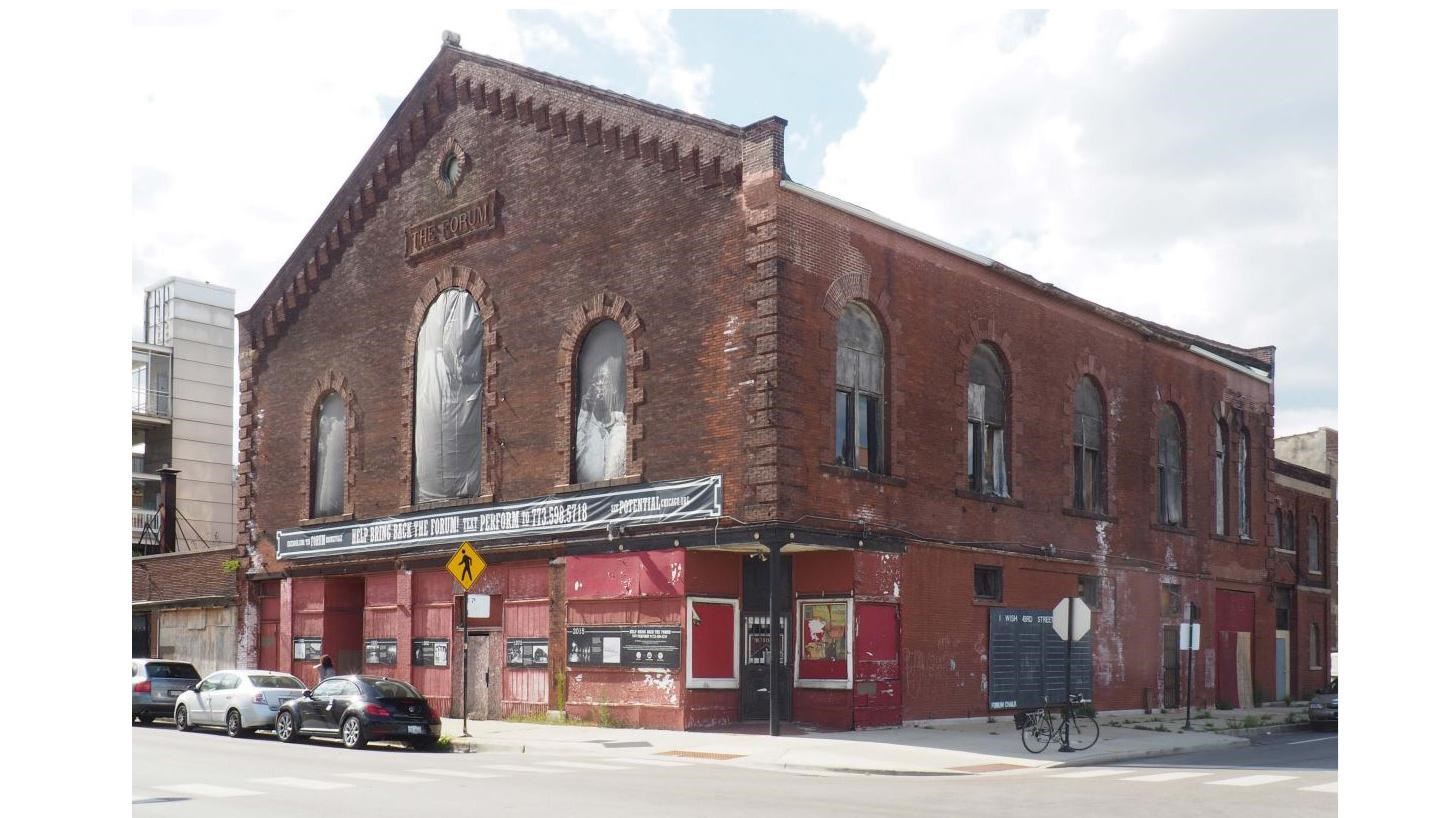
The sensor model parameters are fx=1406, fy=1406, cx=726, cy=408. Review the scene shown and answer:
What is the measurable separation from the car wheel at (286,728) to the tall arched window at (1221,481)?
26075 mm

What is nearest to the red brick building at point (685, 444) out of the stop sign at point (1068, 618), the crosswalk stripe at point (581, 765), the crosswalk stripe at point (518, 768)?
the stop sign at point (1068, 618)

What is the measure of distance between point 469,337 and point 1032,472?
518 inches

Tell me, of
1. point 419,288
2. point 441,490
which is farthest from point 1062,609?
point 419,288

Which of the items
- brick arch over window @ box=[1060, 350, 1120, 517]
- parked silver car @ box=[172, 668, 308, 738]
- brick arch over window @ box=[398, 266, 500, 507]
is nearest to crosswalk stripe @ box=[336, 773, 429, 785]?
parked silver car @ box=[172, 668, 308, 738]

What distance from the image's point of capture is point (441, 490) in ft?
106

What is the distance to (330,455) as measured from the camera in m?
35.7

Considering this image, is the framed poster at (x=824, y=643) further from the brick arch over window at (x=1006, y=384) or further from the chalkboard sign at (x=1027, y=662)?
the chalkboard sign at (x=1027, y=662)

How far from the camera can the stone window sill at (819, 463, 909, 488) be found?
26020mm

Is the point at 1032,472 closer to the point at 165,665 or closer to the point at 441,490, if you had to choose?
the point at 441,490

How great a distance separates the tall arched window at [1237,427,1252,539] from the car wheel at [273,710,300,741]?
2777 centimetres

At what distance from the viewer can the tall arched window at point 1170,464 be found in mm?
37656

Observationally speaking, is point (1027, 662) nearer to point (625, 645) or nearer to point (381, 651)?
point (625, 645)

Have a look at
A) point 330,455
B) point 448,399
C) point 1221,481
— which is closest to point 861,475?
point 448,399

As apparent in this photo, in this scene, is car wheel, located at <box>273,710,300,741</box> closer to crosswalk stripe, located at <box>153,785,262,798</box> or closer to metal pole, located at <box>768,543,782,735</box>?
metal pole, located at <box>768,543,782,735</box>
